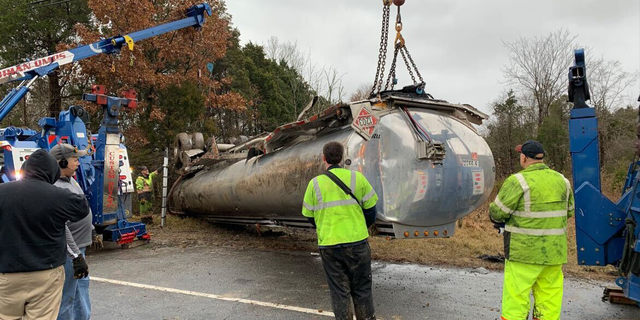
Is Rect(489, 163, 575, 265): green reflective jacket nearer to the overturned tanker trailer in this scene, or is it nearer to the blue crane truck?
the blue crane truck

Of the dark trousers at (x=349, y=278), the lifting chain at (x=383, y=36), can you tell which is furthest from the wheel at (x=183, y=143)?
the dark trousers at (x=349, y=278)

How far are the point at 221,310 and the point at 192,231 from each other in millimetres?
4880

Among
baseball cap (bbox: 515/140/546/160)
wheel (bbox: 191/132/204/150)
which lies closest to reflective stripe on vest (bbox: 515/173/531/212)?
baseball cap (bbox: 515/140/546/160)

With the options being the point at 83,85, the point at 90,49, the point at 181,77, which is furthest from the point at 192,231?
the point at 83,85

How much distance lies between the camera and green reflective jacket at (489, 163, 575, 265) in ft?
10.6

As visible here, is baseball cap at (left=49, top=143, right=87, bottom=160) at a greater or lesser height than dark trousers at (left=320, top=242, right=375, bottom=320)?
greater

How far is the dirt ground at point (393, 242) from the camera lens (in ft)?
20.6

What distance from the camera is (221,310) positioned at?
4.25 meters

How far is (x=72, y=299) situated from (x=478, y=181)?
13.8 ft

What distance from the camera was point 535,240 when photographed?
3.24m

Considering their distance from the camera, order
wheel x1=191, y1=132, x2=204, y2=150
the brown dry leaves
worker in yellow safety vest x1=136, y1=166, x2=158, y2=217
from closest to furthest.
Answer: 1. wheel x1=191, y1=132, x2=204, y2=150
2. worker in yellow safety vest x1=136, y1=166, x2=158, y2=217
3. the brown dry leaves

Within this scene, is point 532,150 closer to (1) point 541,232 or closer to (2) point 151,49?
(1) point 541,232

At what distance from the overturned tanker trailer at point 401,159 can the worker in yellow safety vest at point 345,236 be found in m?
1.22

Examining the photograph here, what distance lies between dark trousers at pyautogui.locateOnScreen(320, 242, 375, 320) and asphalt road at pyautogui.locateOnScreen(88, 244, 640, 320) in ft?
2.45
